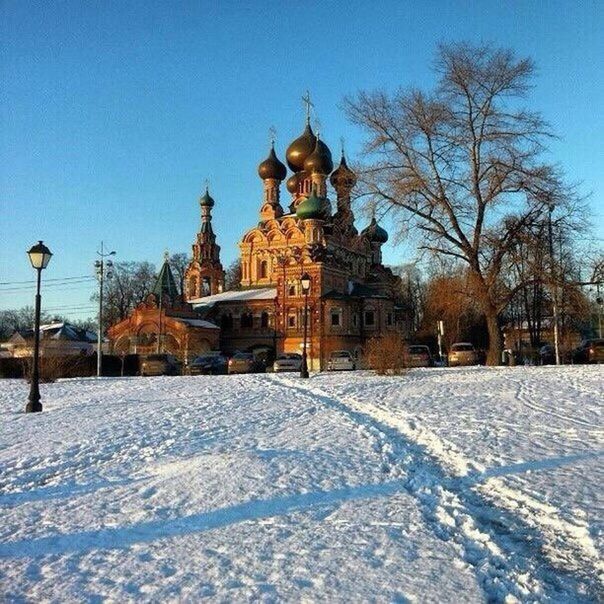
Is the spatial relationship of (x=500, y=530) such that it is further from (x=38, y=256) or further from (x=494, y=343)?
(x=494, y=343)

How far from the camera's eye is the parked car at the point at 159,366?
33.6 metres

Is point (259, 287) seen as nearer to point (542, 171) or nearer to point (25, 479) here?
point (542, 171)

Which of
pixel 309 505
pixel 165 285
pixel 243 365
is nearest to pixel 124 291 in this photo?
pixel 165 285

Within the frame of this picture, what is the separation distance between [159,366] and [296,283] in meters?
25.0

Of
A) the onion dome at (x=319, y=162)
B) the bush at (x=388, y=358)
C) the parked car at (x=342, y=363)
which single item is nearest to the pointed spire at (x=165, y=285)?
the onion dome at (x=319, y=162)

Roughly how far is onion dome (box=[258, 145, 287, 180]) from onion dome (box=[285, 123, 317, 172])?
1769 millimetres

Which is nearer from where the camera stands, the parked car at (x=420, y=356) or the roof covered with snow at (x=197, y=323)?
the parked car at (x=420, y=356)

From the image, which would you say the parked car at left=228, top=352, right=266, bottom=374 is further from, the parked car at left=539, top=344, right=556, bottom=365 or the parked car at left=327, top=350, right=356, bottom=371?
the parked car at left=539, top=344, right=556, bottom=365

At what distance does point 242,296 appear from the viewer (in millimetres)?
61219

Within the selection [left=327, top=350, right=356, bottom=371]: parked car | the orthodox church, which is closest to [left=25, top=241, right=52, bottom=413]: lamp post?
[left=327, top=350, right=356, bottom=371]: parked car

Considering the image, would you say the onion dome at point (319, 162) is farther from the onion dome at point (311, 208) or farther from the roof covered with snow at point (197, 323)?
the roof covered with snow at point (197, 323)

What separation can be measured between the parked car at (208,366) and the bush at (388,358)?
13.7m

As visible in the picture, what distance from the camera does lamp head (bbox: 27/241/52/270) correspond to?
14984mm

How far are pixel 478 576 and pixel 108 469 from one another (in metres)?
5.21
